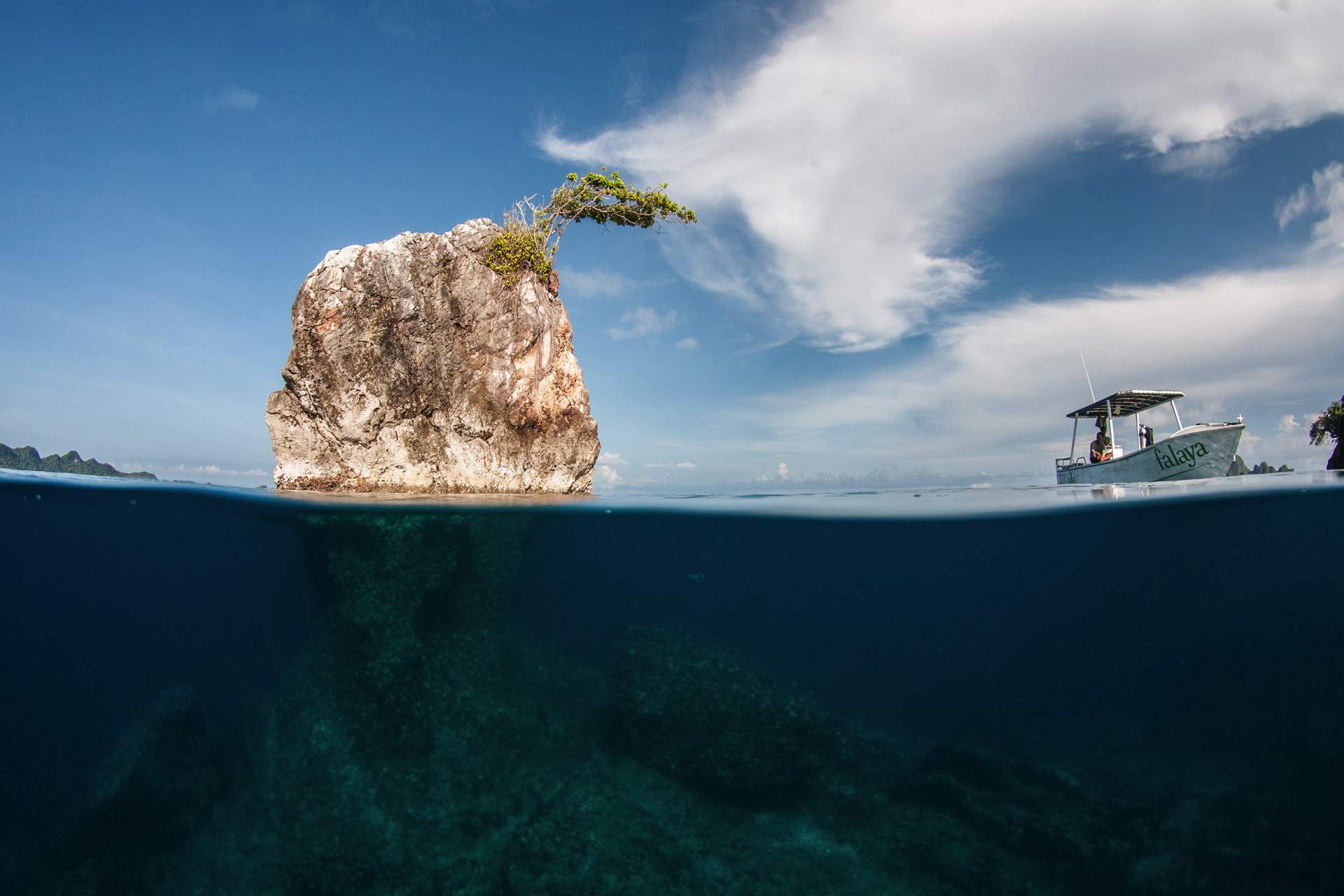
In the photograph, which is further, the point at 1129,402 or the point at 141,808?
the point at 1129,402

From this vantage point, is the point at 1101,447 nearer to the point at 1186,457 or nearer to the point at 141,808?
the point at 1186,457

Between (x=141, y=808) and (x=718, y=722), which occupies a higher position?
(x=718, y=722)

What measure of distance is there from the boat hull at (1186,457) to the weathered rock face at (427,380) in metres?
15.6

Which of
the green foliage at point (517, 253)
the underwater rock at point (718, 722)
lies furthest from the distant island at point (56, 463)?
the underwater rock at point (718, 722)

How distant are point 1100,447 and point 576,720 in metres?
18.1

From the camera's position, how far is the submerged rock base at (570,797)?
916 centimetres

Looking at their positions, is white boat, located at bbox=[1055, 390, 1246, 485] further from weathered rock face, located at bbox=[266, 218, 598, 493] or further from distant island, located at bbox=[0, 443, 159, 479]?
distant island, located at bbox=[0, 443, 159, 479]

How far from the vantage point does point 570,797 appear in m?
10.8

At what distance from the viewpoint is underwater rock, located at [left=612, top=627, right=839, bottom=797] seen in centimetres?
1123

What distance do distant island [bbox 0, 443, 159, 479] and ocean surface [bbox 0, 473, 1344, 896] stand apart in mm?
1207

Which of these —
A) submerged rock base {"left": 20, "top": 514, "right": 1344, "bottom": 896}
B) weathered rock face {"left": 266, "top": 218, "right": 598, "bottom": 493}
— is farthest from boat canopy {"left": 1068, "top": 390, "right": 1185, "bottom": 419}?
weathered rock face {"left": 266, "top": 218, "right": 598, "bottom": 493}

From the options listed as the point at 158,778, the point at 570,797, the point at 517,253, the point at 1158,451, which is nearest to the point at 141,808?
the point at 158,778

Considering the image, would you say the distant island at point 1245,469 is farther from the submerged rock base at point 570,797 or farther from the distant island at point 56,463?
the distant island at point 56,463

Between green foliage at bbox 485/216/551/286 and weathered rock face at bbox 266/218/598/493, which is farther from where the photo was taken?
green foliage at bbox 485/216/551/286
